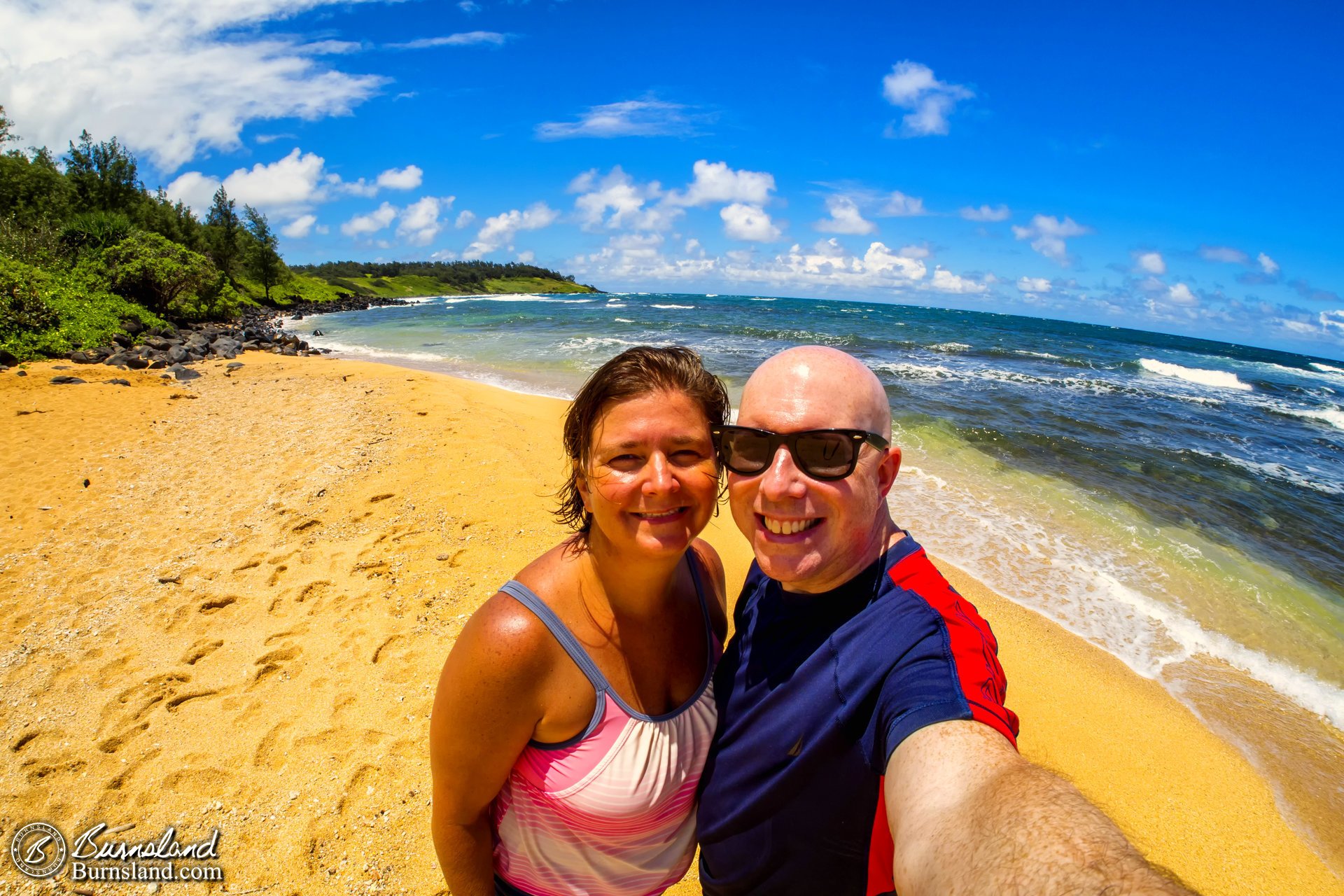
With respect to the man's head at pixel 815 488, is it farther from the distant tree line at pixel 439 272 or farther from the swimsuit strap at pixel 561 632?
the distant tree line at pixel 439 272

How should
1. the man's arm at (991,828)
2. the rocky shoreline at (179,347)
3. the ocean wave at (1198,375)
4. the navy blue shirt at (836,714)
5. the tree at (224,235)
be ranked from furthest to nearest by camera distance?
the tree at (224,235) < the ocean wave at (1198,375) < the rocky shoreline at (179,347) < the navy blue shirt at (836,714) < the man's arm at (991,828)

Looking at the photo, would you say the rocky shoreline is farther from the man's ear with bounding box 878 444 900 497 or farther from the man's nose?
the man's ear with bounding box 878 444 900 497

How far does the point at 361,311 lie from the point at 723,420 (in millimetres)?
58373

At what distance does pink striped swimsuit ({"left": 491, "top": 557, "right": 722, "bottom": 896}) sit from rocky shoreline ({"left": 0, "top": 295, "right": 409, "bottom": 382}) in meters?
16.9

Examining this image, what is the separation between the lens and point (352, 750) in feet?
11.7

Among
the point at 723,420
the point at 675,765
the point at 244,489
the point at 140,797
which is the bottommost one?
the point at 140,797

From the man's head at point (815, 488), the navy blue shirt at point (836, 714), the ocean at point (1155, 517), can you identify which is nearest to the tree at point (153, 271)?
the ocean at point (1155, 517)

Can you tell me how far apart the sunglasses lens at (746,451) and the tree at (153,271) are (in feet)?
105

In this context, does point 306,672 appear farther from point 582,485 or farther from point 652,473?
point 652,473

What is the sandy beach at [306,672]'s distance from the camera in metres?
3.18

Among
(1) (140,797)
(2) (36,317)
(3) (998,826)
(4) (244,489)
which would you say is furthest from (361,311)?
(3) (998,826)

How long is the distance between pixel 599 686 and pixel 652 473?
0.65m

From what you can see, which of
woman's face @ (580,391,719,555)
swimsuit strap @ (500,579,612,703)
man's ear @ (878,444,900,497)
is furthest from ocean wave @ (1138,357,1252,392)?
swimsuit strap @ (500,579,612,703)

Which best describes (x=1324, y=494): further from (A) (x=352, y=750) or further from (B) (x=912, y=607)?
(A) (x=352, y=750)
